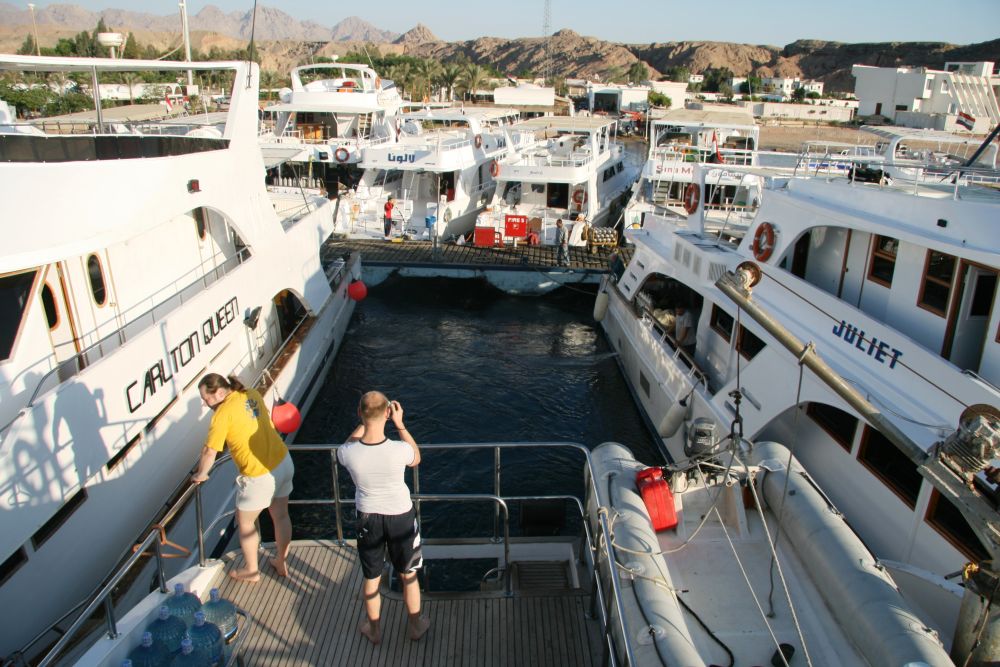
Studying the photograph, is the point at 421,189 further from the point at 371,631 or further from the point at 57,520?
the point at 371,631

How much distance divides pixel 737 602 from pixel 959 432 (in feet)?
8.51

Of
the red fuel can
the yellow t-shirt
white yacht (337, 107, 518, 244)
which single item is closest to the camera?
the yellow t-shirt

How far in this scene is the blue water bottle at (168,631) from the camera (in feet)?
13.5

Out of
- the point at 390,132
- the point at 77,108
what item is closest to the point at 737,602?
the point at 390,132

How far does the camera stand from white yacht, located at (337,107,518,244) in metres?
21.2

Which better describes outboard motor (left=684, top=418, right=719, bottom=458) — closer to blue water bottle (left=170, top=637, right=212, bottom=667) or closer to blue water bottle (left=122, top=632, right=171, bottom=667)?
blue water bottle (left=170, top=637, right=212, bottom=667)

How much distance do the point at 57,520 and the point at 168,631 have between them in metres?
2.62

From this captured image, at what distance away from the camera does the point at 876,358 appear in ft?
23.2

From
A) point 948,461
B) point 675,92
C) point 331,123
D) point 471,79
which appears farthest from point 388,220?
point 675,92

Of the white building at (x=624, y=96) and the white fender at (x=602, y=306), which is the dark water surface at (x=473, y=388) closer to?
the white fender at (x=602, y=306)

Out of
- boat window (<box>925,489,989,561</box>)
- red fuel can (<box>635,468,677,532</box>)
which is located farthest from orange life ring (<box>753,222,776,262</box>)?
red fuel can (<box>635,468,677,532</box>)

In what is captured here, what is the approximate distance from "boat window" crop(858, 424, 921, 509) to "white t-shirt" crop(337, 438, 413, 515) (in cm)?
506

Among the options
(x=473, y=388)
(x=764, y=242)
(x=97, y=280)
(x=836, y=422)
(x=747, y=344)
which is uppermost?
(x=764, y=242)

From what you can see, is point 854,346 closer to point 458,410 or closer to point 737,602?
point 737,602
